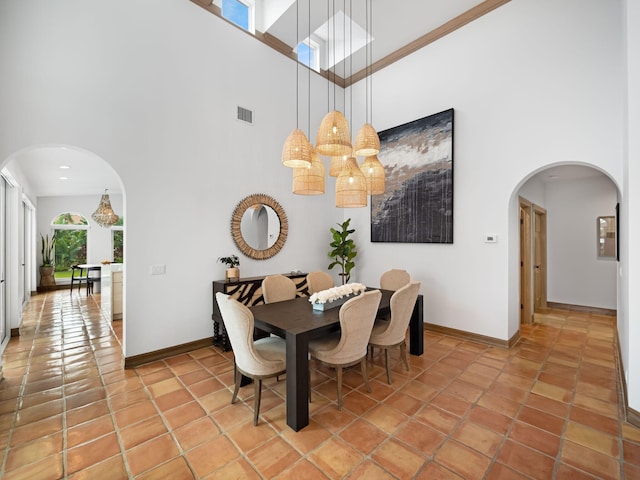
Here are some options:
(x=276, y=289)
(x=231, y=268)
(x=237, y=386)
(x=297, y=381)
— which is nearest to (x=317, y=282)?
(x=276, y=289)

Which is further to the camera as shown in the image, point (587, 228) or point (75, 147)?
point (587, 228)

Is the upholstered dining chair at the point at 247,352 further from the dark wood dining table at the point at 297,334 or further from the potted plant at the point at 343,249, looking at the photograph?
the potted plant at the point at 343,249

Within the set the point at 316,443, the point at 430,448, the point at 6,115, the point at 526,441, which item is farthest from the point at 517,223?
the point at 6,115

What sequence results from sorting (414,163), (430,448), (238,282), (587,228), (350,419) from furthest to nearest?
(587,228)
(414,163)
(238,282)
(350,419)
(430,448)

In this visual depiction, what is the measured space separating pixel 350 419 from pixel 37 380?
10.4 feet

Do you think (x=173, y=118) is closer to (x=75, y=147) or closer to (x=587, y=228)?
(x=75, y=147)

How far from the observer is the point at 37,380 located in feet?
9.68

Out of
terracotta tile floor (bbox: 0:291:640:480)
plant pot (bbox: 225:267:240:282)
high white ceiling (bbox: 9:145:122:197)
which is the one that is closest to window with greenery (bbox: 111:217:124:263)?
high white ceiling (bbox: 9:145:122:197)

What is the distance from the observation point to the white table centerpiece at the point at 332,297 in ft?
9.41

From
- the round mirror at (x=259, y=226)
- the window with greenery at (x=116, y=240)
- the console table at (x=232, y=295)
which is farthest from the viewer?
the window with greenery at (x=116, y=240)

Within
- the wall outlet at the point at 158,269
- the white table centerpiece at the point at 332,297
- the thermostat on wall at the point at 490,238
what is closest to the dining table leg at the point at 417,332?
the white table centerpiece at the point at 332,297

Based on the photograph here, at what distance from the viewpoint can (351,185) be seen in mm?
2881

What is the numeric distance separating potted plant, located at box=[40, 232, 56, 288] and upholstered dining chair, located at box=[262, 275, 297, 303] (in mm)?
8141

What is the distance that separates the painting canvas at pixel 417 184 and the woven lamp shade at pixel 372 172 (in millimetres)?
1619
